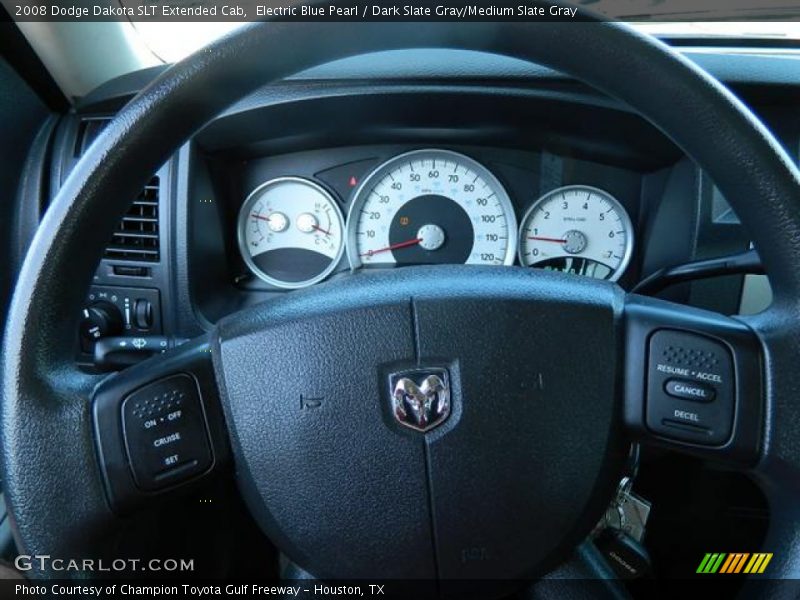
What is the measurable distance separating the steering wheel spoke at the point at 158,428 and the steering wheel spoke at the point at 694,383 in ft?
1.58

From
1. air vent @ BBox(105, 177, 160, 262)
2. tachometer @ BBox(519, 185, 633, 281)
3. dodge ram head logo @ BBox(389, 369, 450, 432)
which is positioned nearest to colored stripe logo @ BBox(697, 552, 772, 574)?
dodge ram head logo @ BBox(389, 369, 450, 432)

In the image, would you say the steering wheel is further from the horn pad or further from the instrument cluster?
the instrument cluster

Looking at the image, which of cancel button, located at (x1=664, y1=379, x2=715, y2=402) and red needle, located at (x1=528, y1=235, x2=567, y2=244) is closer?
cancel button, located at (x1=664, y1=379, x2=715, y2=402)

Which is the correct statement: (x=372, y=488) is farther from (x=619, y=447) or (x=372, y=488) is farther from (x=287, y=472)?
(x=619, y=447)

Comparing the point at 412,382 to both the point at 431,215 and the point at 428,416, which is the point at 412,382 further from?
the point at 431,215

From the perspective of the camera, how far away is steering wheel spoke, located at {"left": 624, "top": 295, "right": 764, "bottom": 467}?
85 cm

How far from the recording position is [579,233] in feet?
5.85

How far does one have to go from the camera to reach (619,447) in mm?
933

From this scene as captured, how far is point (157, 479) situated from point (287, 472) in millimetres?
144

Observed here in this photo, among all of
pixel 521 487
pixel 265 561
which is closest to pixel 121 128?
pixel 521 487

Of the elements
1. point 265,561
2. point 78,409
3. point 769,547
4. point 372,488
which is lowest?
point 265,561
